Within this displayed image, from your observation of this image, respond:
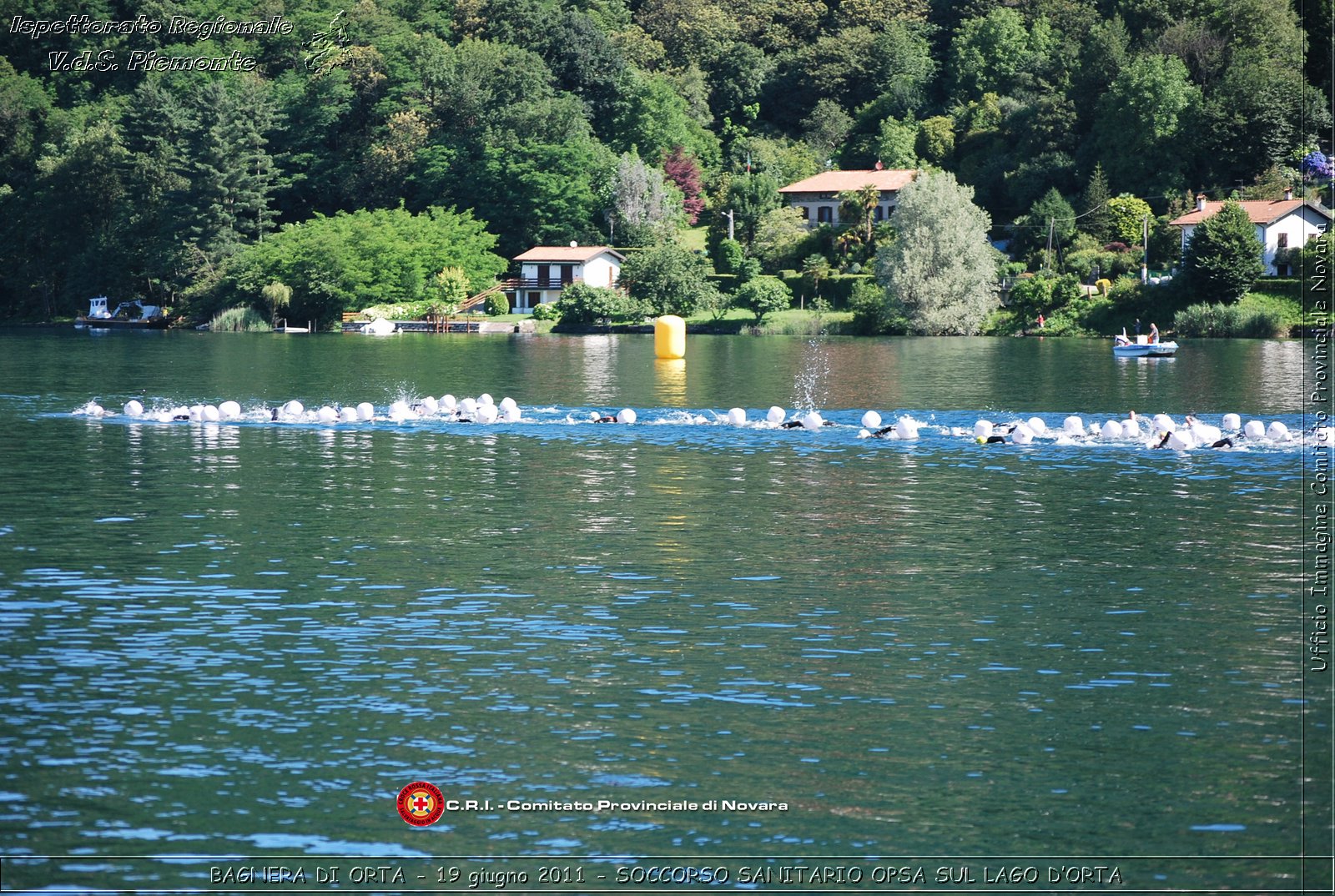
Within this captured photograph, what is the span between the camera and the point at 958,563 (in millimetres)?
28156

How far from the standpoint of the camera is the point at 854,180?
140375mm

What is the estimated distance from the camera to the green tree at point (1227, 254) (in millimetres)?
101688

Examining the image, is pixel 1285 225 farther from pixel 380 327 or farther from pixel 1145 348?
pixel 380 327

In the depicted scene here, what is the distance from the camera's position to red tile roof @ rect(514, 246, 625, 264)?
5428 inches

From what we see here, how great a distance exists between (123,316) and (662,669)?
5513 inches

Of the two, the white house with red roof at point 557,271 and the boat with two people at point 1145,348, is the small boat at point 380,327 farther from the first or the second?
the boat with two people at point 1145,348

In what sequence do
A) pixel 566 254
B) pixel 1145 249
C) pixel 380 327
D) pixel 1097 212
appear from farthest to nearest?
pixel 566 254 < pixel 380 327 < pixel 1097 212 < pixel 1145 249

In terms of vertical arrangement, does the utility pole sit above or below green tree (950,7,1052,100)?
below

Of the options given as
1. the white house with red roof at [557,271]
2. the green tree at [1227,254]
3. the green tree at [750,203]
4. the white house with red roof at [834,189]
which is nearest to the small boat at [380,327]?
the white house with red roof at [557,271]

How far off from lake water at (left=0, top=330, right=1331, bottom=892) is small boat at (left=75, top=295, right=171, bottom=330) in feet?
344

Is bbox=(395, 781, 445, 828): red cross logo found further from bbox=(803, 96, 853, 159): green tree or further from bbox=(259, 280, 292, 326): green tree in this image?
bbox=(803, 96, 853, 159): green tree

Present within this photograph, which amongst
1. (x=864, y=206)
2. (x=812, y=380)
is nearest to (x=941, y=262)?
(x=864, y=206)

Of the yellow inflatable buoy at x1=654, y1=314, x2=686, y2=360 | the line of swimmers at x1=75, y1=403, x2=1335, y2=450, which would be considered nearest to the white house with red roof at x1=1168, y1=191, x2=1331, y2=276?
the yellow inflatable buoy at x1=654, y1=314, x2=686, y2=360

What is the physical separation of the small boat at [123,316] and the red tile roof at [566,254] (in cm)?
3492
